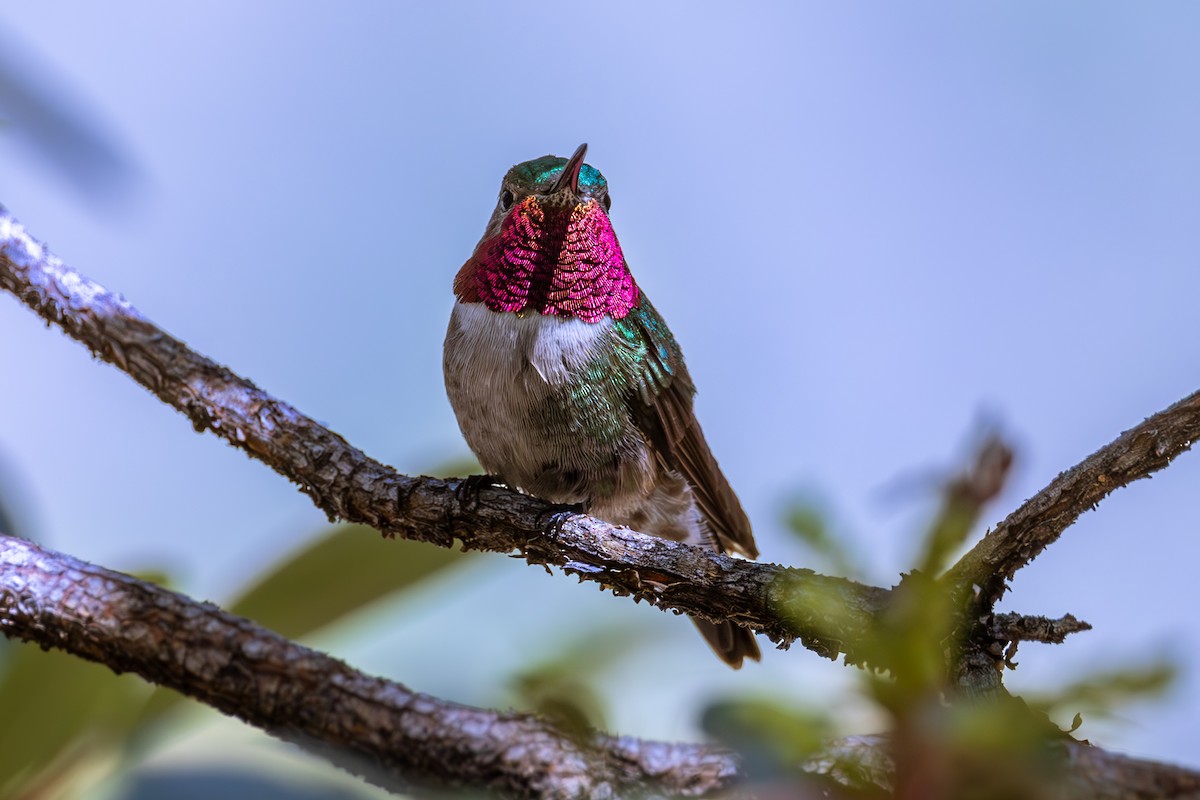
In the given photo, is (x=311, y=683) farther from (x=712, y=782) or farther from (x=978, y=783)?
(x=978, y=783)

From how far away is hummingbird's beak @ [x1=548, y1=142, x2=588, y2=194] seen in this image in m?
1.84

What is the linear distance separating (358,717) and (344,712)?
0.05ft

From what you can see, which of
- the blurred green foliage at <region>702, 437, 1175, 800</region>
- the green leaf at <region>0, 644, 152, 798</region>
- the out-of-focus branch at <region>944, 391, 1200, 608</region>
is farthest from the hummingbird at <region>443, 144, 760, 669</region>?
the blurred green foliage at <region>702, 437, 1175, 800</region>

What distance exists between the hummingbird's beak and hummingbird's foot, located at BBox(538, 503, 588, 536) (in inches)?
23.8

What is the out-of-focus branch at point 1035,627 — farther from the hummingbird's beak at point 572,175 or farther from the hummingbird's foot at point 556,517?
the hummingbird's beak at point 572,175

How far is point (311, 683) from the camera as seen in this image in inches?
41.5

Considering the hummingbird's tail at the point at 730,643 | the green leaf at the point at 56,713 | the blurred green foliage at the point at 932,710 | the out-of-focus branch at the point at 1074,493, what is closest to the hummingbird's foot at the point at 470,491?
the green leaf at the point at 56,713

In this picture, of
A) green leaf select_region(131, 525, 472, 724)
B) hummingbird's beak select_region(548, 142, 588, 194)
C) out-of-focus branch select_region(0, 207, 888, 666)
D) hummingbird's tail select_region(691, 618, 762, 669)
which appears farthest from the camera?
hummingbird's tail select_region(691, 618, 762, 669)

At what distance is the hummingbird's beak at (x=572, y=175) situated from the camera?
1.84m

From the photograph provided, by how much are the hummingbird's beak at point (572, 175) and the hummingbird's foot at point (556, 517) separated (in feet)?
1.98

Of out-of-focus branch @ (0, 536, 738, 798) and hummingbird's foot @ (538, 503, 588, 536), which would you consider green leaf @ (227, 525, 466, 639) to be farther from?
out-of-focus branch @ (0, 536, 738, 798)

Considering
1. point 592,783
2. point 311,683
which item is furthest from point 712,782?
point 311,683

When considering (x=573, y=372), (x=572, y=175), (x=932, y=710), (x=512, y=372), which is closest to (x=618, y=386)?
(x=573, y=372)

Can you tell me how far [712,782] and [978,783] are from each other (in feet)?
1.91
